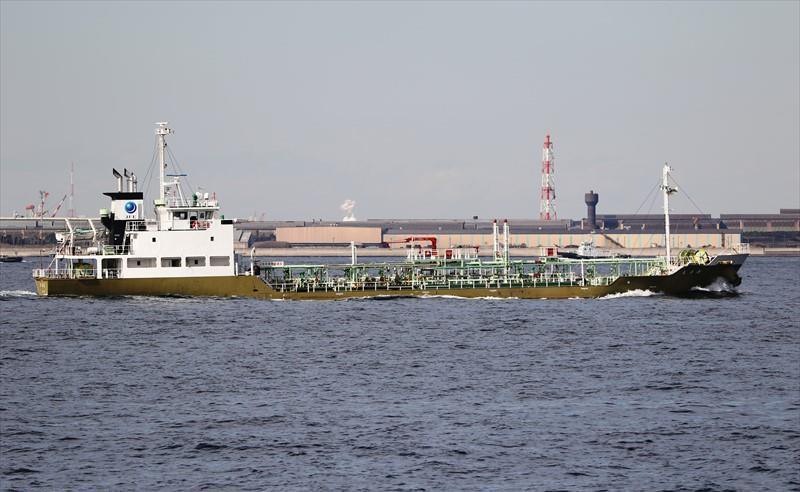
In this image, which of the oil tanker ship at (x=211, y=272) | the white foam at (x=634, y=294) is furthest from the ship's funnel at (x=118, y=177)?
the white foam at (x=634, y=294)

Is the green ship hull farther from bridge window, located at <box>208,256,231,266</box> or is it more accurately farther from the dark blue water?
the dark blue water

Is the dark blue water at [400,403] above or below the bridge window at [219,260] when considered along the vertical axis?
below

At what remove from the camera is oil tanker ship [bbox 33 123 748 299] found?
8519 cm

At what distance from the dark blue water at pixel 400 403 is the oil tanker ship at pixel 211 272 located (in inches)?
487

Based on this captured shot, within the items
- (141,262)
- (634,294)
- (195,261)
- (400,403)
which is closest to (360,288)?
(195,261)

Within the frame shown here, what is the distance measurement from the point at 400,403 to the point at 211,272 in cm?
4637

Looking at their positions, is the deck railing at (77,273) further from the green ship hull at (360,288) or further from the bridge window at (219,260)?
the bridge window at (219,260)

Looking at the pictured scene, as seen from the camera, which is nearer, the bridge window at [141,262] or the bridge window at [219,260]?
the bridge window at [141,262]

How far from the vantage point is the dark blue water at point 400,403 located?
31688 millimetres

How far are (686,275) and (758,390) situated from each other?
4378 cm

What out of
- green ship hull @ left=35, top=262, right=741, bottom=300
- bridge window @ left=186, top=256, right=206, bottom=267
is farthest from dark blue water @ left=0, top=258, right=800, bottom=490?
bridge window @ left=186, top=256, right=206, bottom=267

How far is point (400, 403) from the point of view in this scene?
41500 mm

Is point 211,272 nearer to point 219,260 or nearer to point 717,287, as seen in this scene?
point 219,260

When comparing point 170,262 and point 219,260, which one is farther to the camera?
point 219,260
